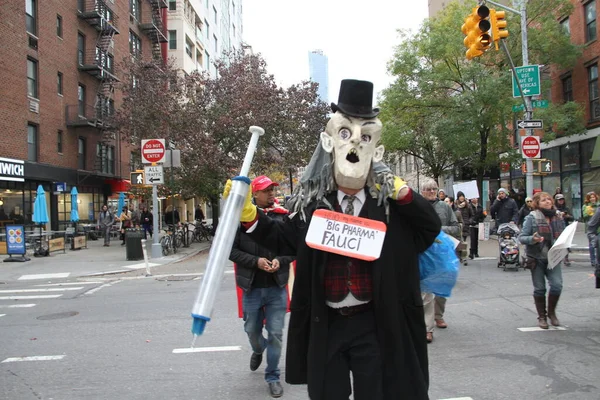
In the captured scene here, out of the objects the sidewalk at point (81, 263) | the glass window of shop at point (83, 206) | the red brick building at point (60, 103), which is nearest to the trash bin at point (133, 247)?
the sidewalk at point (81, 263)

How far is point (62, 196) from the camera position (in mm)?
24516

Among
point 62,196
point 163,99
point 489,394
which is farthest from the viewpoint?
point 62,196

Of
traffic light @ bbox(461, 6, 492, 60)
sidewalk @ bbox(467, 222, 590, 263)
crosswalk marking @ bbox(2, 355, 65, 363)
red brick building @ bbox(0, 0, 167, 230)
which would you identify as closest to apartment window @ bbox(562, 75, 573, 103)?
sidewalk @ bbox(467, 222, 590, 263)

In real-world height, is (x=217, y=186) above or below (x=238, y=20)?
below

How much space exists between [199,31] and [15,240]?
112 feet

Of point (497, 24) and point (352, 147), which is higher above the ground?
point (497, 24)

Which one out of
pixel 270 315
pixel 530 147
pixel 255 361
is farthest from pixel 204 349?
pixel 530 147

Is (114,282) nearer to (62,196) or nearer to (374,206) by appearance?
(374,206)

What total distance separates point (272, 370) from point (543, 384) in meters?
2.46

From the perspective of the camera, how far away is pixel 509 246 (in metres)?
11.0

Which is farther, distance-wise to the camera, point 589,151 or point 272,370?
point 589,151

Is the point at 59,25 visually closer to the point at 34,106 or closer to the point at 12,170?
the point at 34,106

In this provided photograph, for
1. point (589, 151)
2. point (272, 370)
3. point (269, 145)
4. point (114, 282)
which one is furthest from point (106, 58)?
point (272, 370)

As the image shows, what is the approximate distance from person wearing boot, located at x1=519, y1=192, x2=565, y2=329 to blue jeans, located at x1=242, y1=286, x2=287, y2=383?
11.5 feet
